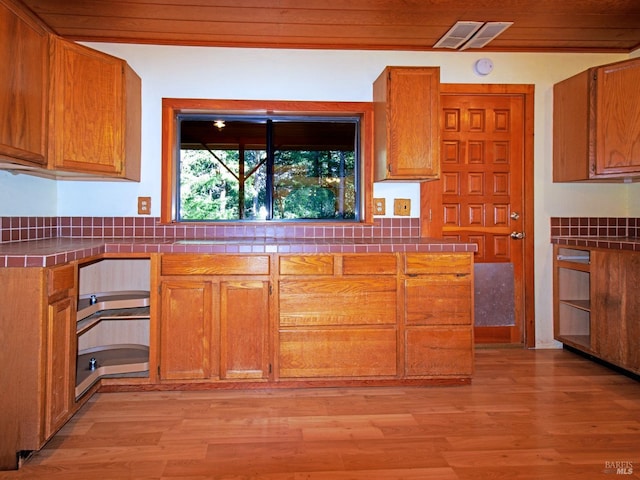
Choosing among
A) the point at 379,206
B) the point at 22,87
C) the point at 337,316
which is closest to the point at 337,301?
the point at 337,316

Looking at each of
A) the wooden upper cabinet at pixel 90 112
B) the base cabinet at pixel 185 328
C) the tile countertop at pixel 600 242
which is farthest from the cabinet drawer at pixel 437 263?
the wooden upper cabinet at pixel 90 112

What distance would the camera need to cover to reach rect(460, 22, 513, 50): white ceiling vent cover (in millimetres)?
3023

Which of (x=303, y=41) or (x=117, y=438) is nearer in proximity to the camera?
(x=117, y=438)

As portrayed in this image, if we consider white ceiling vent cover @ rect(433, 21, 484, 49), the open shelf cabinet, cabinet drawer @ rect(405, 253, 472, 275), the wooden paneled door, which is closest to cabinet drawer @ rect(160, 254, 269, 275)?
cabinet drawer @ rect(405, 253, 472, 275)

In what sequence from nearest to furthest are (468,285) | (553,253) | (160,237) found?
1. (468,285)
2. (160,237)
3. (553,253)

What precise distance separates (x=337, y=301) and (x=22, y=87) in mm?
1912

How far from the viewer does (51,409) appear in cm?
203

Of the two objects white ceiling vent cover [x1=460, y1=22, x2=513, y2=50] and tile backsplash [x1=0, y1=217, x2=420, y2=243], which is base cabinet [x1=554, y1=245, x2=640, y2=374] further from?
white ceiling vent cover [x1=460, y1=22, x2=513, y2=50]

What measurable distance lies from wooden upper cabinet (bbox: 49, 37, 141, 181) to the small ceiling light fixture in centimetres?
210

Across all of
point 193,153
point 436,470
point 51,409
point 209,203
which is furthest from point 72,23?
point 436,470

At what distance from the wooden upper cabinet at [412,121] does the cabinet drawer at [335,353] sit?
1.07 m

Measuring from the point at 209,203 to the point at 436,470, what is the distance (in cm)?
233

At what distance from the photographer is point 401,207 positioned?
3.48 metres

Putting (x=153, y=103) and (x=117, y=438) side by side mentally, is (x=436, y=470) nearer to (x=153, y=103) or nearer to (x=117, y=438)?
(x=117, y=438)
